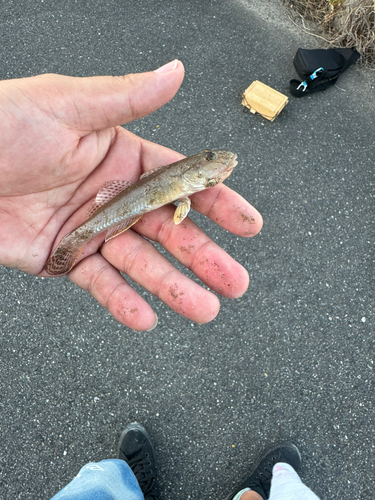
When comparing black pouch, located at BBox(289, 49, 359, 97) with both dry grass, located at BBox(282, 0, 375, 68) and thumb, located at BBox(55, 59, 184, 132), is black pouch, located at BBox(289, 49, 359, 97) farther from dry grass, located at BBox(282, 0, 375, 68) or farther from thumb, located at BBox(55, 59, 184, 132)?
thumb, located at BBox(55, 59, 184, 132)

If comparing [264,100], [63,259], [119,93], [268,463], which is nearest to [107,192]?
[63,259]

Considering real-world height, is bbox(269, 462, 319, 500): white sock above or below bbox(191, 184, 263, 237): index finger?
below

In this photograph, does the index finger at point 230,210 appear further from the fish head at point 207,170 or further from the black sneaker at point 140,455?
the black sneaker at point 140,455

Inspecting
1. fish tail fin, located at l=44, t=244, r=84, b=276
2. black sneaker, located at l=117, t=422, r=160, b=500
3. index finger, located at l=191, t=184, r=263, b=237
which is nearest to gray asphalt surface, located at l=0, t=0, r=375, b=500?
black sneaker, located at l=117, t=422, r=160, b=500

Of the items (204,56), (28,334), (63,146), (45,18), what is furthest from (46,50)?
(28,334)

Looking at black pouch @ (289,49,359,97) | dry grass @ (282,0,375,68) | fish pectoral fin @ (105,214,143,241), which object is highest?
dry grass @ (282,0,375,68)

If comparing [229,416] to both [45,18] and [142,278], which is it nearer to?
[142,278]
